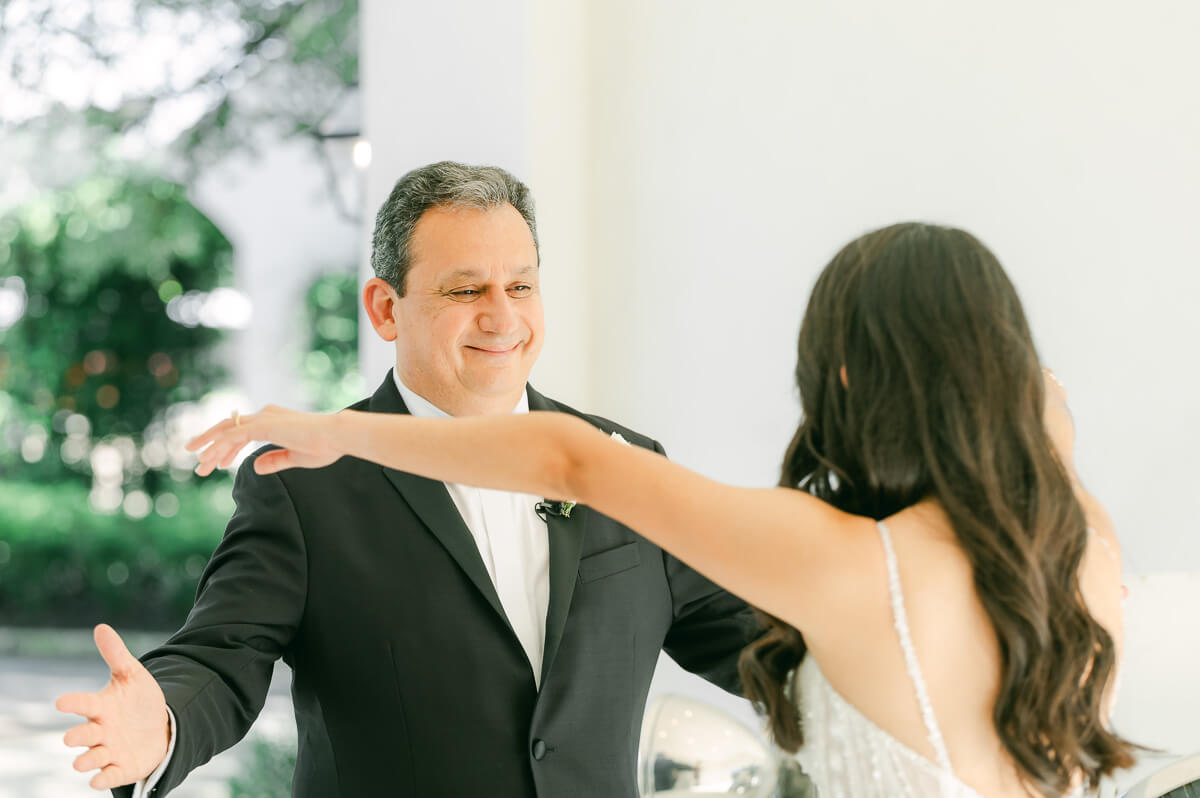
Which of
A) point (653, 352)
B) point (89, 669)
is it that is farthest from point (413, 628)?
point (89, 669)

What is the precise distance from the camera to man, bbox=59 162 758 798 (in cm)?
167

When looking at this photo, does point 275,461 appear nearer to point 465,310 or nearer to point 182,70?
point 465,310

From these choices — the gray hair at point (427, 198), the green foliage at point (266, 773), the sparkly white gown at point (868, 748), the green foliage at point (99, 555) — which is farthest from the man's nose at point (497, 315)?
the green foliage at point (99, 555)

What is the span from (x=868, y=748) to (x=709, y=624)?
66 cm

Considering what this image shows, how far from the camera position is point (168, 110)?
516 centimetres

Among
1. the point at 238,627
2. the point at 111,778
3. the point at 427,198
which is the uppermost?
the point at 427,198

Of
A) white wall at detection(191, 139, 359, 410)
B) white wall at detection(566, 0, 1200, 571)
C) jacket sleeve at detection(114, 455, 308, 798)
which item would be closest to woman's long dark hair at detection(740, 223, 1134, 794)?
jacket sleeve at detection(114, 455, 308, 798)

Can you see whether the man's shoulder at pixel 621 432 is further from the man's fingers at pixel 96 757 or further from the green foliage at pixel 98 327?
the green foliage at pixel 98 327

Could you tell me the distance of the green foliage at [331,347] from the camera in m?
5.38

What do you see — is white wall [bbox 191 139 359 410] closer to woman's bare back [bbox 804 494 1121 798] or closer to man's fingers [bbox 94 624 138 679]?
man's fingers [bbox 94 624 138 679]

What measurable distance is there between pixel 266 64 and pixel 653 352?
8.93 feet

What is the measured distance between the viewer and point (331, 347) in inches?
215

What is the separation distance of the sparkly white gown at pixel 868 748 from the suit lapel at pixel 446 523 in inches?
20.8

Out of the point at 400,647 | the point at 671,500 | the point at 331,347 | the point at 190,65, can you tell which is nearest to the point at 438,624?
the point at 400,647
